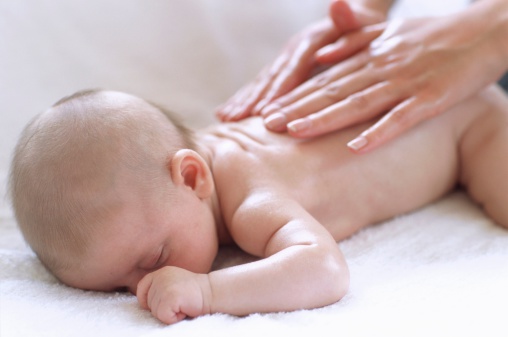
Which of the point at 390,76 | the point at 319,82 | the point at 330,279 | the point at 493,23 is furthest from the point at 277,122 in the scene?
the point at 493,23

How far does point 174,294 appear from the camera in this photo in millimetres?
889

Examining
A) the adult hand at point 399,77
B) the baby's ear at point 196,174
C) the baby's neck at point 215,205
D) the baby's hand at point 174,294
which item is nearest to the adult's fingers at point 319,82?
the adult hand at point 399,77

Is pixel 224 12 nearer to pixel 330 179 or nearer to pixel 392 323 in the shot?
pixel 330 179

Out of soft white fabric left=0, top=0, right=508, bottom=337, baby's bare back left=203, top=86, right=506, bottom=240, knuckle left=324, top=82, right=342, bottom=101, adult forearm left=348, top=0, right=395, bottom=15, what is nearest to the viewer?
soft white fabric left=0, top=0, right=508, bottom=337

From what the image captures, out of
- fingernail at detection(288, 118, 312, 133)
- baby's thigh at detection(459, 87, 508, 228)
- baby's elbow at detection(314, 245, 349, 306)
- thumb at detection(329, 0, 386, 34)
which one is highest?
thumb at detection(329, 0, 386, 34)

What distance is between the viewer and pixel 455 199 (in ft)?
4.61

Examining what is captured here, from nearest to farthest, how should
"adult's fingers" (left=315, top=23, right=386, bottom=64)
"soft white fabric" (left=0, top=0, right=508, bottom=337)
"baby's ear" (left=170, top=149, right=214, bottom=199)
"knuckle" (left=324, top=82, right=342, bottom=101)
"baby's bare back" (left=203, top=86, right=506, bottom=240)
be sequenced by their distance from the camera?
1. "soft white fabric" (left=0, top=0, right=508, bottom=337)
2. "baby's ear" (left=170, top=149, right=214, bottom=199)
3. "baby's bare back" (left=203, top=86, right=506, bottom=240)
4. "knuckle" (left=324, top=82, right=342, bottom=101)
5. "adult's fingers" (left=315, top=23, right=386, bottom=64)

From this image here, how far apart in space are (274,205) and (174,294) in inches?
10.4

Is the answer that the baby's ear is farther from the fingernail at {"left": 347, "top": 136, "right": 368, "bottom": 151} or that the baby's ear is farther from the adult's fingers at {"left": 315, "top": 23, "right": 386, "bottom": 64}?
the adult's fingers at {"left": 315, "top": 23, "right": 386, "bottom": 64}

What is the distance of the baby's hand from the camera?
2.90ft

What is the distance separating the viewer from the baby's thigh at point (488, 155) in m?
1.30

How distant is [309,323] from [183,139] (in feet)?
1.35

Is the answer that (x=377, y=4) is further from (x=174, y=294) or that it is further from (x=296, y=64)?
(x=174, y=294)

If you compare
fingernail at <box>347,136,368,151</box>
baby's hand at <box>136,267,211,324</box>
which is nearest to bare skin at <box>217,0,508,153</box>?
fingernail at <box>347,136,368,151</box>
